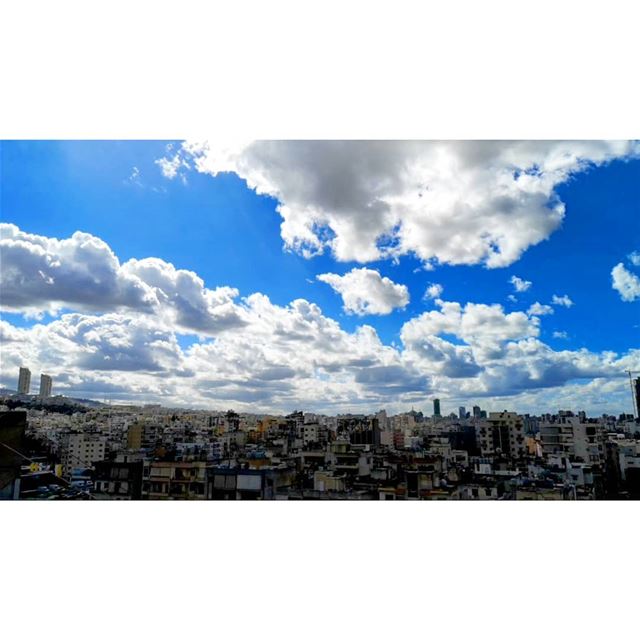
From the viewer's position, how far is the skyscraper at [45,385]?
15.3ft

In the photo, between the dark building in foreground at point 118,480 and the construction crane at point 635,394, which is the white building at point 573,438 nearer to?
the construction crane at point 635,394

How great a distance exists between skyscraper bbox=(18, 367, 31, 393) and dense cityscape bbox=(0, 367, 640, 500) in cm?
1

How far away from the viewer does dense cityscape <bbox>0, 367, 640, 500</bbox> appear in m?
4.52

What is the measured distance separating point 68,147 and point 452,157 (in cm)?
247

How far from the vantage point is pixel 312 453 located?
19.2 feet

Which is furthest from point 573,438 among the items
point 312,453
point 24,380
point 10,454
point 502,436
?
point 24,380

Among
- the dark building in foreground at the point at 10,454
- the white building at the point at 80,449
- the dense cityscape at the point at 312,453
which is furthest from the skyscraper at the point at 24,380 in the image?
the white building at the point at 80,449

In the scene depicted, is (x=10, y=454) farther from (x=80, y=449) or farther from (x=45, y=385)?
(x=80, y=449)

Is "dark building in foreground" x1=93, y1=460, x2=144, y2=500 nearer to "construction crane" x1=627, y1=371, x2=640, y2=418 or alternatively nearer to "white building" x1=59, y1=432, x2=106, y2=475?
"white building" x1=59, y1=432, x2=106, y2=475

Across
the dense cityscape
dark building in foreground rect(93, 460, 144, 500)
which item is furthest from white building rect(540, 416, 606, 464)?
dark building in foreground rect(93, 460, 144, 500)

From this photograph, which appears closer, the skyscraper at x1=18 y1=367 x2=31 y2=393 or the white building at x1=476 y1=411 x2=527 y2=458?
the skyscraper at x1=18 y1=367 x2=31 y2=393

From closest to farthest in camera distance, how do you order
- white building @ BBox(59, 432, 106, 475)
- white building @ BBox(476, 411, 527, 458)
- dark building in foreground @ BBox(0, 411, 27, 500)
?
dark building in foreground @ BBox(0, 411, 27, 500) → white building @ BBox(59, 432, 106, 475) → white building @ BBox(476, 411, 527, 458)
